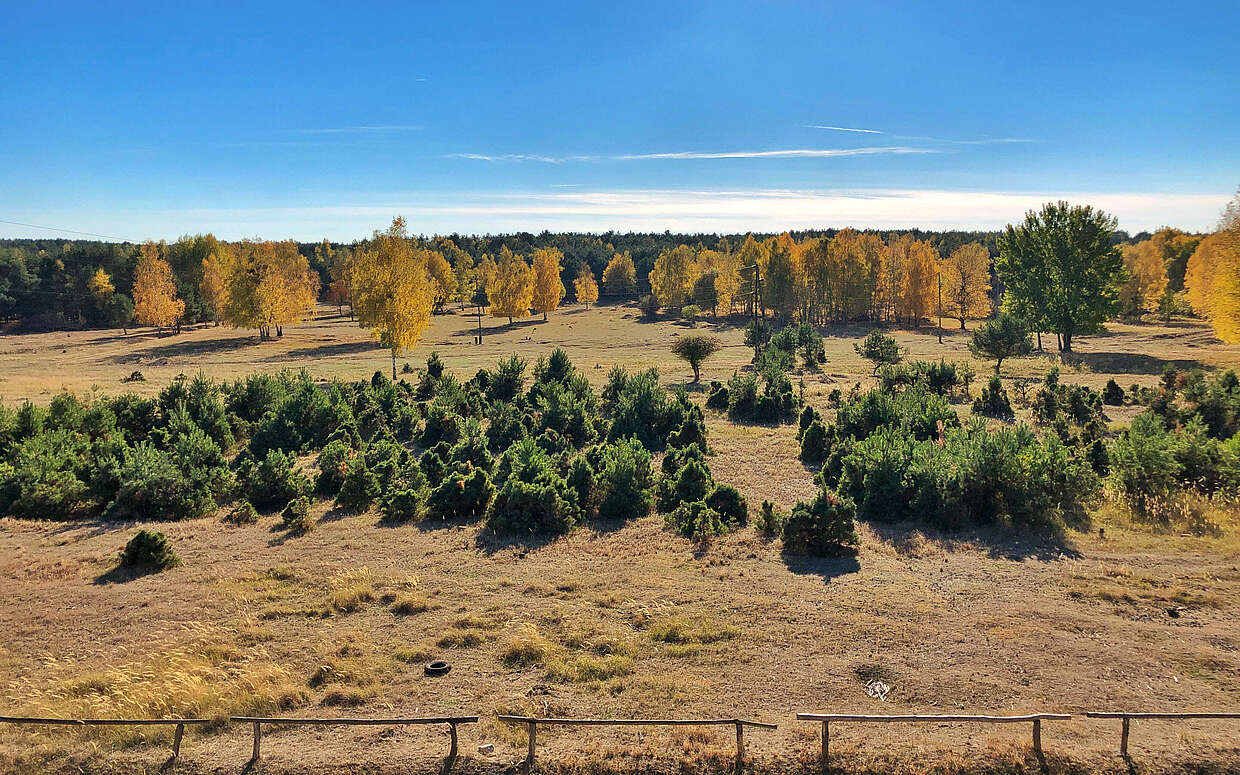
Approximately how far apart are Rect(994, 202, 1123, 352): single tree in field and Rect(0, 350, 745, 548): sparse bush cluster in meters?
46.3

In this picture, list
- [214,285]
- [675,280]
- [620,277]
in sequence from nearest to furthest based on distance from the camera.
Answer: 1. [214,285]
2. [675,280]
3. [620,277]

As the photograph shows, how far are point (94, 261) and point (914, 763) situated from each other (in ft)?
396

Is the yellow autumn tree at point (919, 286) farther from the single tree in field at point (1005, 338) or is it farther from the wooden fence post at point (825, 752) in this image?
the wooden fence post at point (825, 752)

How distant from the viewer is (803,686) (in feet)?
35.6

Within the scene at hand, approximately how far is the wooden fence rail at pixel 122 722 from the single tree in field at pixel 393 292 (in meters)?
40.6

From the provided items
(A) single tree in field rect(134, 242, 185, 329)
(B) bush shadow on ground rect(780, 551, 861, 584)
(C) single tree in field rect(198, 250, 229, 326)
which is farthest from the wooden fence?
(C) single tree in field rect(198, 250, 229, 326)

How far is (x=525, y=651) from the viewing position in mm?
12109

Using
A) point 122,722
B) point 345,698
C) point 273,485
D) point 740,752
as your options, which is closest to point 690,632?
point 740,752

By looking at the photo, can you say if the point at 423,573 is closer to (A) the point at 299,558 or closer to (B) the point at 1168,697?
(A) the point at 299,558

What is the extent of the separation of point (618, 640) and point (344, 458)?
47.4 feet

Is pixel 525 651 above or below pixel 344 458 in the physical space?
below

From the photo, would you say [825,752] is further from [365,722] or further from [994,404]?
[994,404]

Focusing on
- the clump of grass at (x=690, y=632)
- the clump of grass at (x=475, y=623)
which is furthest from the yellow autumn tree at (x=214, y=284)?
the clump of grass at (x=690, y=632)

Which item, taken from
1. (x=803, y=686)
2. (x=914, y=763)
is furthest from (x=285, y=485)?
(x=914, y=763)
